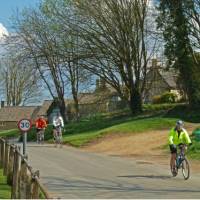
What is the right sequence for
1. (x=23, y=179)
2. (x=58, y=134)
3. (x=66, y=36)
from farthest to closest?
(x=66, y=36) → (x=58, y=134) → (x=23, y=179)

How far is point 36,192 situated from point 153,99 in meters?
55.9

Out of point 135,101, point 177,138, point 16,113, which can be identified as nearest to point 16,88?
point 16,113

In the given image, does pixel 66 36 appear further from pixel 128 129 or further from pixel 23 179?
pixel 23 179

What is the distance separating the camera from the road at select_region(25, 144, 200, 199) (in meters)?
14.3

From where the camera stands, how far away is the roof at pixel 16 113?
10831 cm

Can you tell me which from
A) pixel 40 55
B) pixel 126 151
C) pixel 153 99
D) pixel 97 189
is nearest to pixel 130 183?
pixel 97 189

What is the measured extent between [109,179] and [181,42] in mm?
28470

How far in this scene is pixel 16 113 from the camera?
109 m

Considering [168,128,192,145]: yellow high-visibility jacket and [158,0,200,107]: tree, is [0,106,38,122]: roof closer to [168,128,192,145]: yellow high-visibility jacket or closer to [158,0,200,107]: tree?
[158,0,200,107]: tree

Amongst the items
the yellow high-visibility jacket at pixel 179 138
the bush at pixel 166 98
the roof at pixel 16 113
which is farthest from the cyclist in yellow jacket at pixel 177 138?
the roof at pixel 16 113

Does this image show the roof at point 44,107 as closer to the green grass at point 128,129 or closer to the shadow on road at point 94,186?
the green grass at point 128,129

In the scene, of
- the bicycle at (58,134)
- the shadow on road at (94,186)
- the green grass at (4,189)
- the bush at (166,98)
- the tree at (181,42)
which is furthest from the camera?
the bush at (166,98)

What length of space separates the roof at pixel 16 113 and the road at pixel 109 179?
84.2 m

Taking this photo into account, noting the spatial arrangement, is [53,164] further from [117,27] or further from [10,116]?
[10,116]
